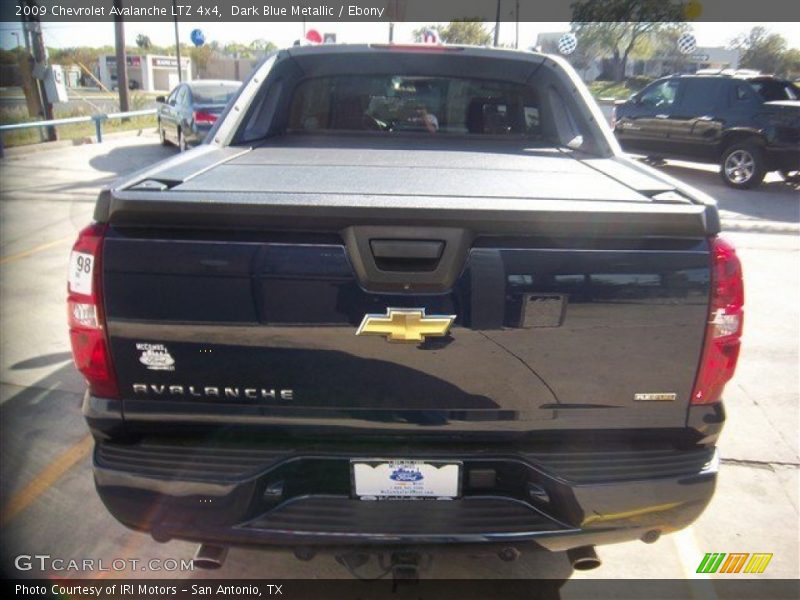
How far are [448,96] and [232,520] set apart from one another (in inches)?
112

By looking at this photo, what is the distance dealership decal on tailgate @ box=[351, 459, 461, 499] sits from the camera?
1.96 m

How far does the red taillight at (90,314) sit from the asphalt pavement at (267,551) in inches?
30.6

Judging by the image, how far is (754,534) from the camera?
3004 mm

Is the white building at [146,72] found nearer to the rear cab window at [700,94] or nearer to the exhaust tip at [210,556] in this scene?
the rear cab window at [700,94]

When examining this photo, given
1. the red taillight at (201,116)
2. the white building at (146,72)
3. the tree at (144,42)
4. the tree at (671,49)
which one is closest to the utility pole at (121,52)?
the red taillight at (201,116)

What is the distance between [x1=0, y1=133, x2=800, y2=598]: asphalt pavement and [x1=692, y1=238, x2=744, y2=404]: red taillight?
0.88m

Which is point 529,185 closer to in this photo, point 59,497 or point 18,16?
point 59,497

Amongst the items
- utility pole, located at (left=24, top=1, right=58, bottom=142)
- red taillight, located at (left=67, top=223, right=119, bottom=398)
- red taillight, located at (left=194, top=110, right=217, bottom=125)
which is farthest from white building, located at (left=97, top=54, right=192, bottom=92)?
red taillight, located at (left=67, top=223, right=119, bottom=398)

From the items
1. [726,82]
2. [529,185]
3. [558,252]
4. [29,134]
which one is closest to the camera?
[558,252]

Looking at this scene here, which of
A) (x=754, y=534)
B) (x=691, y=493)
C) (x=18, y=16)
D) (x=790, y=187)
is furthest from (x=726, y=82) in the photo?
(x=18, y=16)

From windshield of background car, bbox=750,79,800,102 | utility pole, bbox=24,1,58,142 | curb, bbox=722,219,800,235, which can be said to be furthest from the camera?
utility pole, bbox=24,1,58,142

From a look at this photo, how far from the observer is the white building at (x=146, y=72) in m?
49.3

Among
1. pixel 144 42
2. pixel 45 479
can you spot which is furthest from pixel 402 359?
pixel 144 42

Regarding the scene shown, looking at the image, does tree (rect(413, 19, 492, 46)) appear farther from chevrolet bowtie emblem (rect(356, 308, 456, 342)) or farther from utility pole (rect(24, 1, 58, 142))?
chevrolet bowtie emblem (rect(356, 308, 456, 342))
